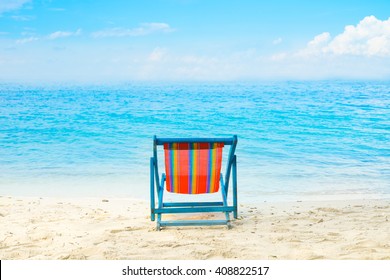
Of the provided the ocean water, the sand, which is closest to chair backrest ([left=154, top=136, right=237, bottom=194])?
the sand

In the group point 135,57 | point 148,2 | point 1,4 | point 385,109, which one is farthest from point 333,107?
point 148,2

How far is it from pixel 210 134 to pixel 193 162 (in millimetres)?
9953

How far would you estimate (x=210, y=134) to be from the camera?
44.9 feet

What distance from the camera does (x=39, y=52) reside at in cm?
4291

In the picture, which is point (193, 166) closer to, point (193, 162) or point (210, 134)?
point (193, 162)

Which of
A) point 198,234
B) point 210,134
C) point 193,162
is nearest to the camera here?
point 198,234

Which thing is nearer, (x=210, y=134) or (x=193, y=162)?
(x=193, y=162)

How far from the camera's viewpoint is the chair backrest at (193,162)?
366 centimetres

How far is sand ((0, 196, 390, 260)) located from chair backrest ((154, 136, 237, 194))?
36 cm

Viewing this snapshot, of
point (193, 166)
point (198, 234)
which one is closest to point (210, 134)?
point (193, 166)

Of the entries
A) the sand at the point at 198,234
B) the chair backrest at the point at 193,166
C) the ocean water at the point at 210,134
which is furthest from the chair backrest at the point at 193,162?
the ocean water at the point at 210,134

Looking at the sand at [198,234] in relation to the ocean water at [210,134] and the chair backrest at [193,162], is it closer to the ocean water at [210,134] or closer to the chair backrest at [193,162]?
the chair backrest at [193,162]

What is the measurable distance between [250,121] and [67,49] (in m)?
35.1

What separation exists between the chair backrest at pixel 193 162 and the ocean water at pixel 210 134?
1643 millimetres
